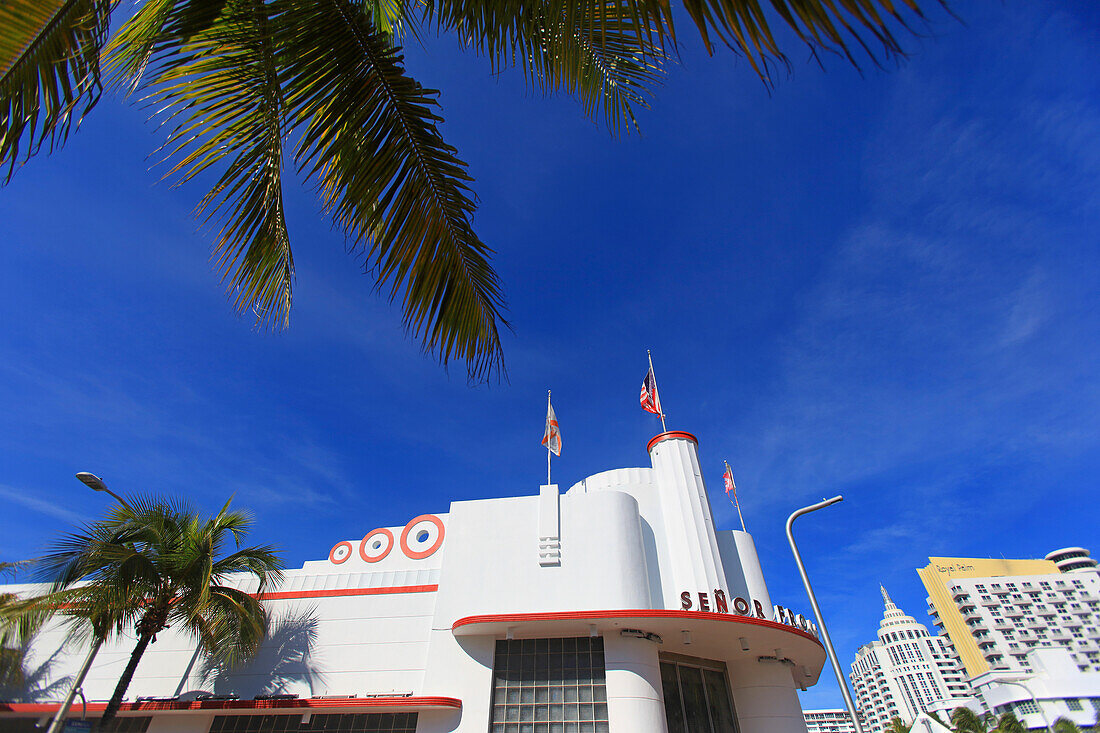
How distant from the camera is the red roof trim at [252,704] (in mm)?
14664

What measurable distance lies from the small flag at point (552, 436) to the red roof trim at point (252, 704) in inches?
365

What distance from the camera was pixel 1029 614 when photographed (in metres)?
85.4

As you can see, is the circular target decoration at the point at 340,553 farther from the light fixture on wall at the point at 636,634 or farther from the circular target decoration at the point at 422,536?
the light fixture on wall at the point at 636,634

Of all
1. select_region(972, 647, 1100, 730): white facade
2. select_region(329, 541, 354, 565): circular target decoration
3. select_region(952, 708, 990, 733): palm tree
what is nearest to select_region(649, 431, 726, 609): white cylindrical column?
select_region(329, 541, 354, 565): circular target decoration

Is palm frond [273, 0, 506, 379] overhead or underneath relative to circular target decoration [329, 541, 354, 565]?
underneath

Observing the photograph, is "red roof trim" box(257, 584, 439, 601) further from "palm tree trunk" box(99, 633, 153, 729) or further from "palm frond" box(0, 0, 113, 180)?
"palm frond" box(0, 0, 113, 180)

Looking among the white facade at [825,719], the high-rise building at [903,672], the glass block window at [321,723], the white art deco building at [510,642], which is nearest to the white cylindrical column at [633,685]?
the white art deco building at [510,642]

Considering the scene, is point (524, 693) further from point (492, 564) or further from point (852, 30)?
point (852, 30)

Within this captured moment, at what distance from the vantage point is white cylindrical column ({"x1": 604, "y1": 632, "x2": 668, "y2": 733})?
1417cm

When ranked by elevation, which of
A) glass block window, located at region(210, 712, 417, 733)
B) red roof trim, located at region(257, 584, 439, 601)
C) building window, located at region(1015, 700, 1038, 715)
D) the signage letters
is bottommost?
glass block window, located at region(210, 712, 417, 733)

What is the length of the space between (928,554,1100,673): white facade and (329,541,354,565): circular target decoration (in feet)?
351

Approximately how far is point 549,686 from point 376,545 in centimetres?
904

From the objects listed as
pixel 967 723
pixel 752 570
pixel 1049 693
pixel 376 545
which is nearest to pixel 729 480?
pixel 752 570

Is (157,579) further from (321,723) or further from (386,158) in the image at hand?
(386,158)
